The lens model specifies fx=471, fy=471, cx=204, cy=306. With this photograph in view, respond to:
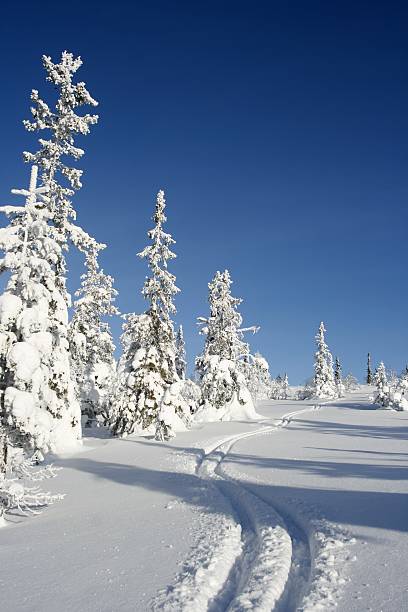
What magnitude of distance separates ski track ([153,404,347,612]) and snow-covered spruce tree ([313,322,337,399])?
69.1 m

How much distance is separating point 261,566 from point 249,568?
18cm

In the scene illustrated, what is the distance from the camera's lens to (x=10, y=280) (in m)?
13.6

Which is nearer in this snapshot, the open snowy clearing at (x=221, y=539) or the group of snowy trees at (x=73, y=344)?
the open snowy clearing at (x=221, y=539)

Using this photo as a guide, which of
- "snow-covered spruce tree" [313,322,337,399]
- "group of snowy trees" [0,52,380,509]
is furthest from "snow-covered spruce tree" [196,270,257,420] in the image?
"snow-covered spruce tree" [313,322,337,399]

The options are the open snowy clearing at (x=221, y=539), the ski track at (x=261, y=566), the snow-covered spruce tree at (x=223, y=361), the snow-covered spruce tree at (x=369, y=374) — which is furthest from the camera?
the snow-covered spruce tree at (x=369, y=374)

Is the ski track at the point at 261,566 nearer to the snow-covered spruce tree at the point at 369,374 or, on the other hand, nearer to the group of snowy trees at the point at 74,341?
the group of snowy trees at the point at 74,341

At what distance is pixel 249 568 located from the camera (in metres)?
6.57

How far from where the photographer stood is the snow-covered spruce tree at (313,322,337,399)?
7562 cm

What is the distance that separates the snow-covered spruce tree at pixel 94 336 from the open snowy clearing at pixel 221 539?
18.9 meters

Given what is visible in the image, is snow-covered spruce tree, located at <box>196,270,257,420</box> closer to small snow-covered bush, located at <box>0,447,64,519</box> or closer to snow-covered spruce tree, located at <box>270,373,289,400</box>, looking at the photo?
small snow-covered bush, located at <box>0,447,64,519</box>

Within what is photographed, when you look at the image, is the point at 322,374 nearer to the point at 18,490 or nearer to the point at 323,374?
the point at 323,374

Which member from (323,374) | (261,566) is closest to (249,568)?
(261,566)

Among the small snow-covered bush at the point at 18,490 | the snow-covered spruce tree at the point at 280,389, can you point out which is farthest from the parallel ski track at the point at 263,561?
the snow-covered spruce tree at the point at 280,389

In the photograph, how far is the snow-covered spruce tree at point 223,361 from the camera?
38.6 meters
